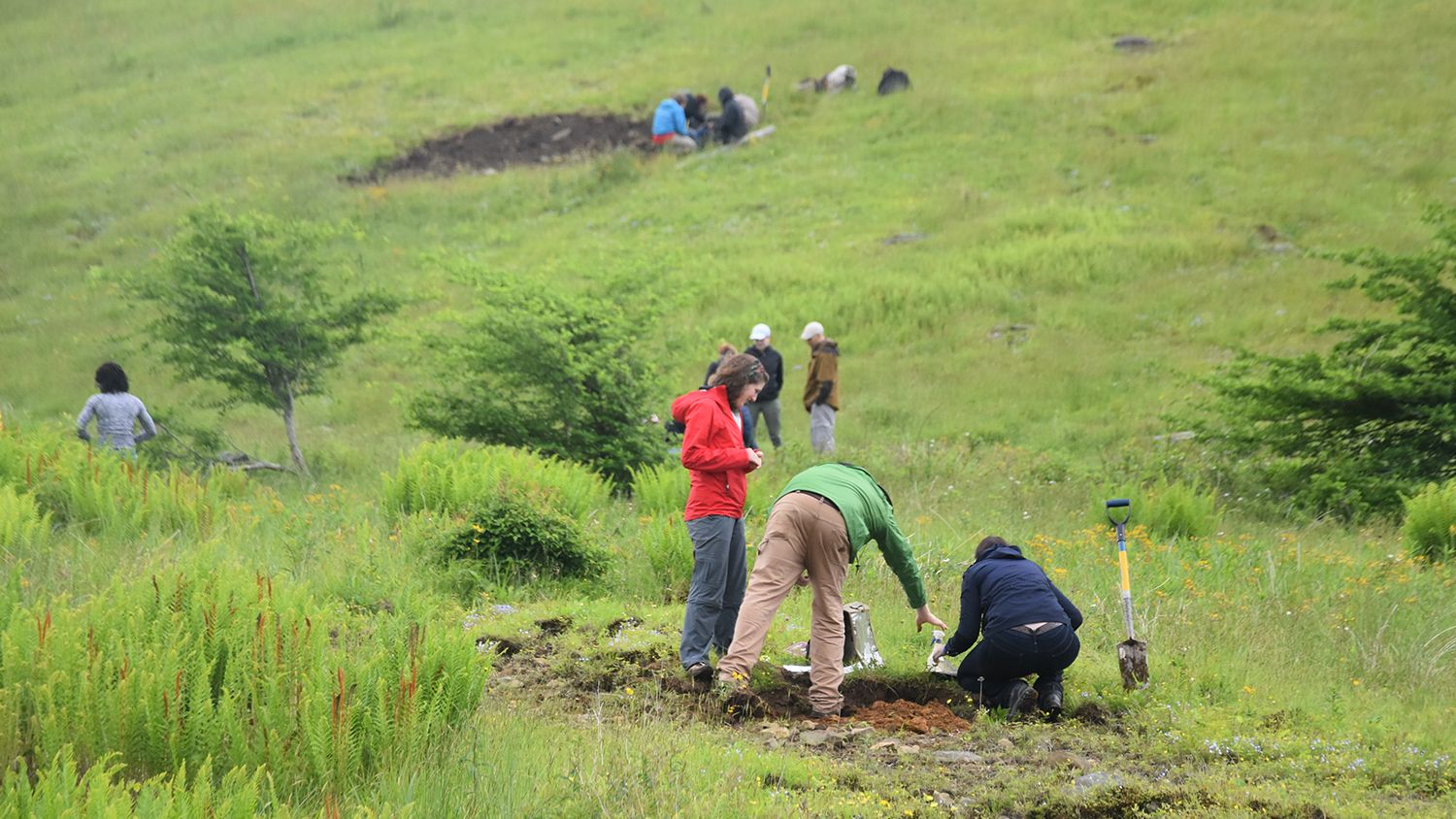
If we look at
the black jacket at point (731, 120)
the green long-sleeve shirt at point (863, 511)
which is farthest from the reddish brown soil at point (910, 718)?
the black jacket at point (731, 120)

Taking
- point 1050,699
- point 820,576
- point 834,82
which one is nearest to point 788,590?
point 820,576

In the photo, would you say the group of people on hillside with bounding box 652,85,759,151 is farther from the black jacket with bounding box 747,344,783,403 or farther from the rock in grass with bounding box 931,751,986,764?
the rock in grass with bounding box 931,751,986,764

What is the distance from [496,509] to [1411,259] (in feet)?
31.1

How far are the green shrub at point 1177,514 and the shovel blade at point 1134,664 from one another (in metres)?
4.92

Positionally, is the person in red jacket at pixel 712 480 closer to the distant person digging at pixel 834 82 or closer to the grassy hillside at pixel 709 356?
the grassy hillside at pixel 709 356

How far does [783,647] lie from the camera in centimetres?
793

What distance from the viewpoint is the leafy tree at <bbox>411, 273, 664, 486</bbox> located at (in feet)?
43.0

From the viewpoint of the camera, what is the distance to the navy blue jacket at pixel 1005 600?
6.75 m

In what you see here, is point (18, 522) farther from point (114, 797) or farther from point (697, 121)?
point (697, 121)

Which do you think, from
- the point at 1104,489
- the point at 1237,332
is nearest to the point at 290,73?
the point at 1237,332

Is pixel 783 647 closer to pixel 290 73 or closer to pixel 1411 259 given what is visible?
pixel 1411 259

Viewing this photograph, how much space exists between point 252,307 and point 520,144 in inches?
737

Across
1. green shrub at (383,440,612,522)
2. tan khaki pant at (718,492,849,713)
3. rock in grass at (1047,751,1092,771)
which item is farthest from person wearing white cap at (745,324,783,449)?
rock in grass at (1047,751,1092,771)

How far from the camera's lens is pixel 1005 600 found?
22.5 ft
